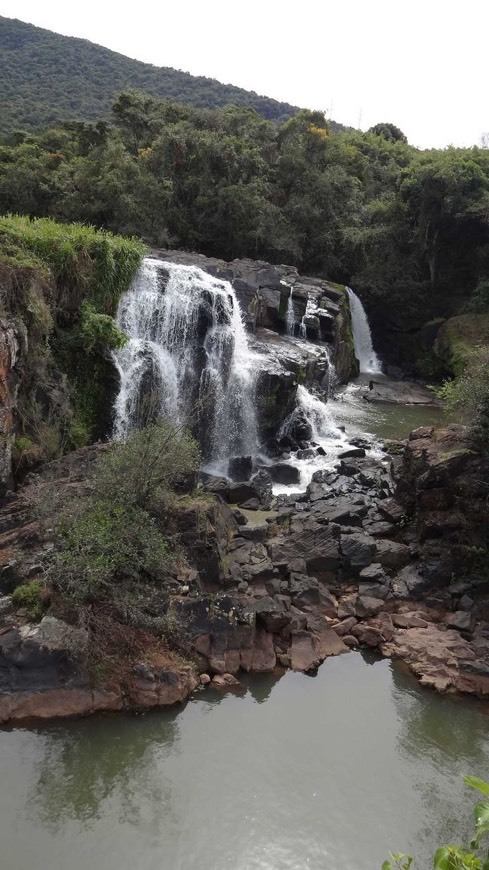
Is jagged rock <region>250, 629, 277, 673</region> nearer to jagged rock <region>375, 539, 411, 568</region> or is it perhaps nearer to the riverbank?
the riverbank

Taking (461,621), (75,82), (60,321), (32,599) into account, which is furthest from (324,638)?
(75,82)

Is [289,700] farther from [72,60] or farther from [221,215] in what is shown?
[72,60]

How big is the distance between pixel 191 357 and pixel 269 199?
731 inches

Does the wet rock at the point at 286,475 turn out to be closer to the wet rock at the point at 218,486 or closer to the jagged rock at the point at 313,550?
the wet rock at the point at 218,486

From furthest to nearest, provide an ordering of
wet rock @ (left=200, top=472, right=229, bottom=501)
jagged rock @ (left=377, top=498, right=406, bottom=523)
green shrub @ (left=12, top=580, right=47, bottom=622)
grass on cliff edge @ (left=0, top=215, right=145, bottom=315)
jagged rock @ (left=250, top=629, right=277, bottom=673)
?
wet rock @ (left=200, top=472, right=229, bottom=501) → grass on cliff edge @ (left=0, top=215, right=145, bottom=315) → jagged rock @ (left=377, top=498, right=406, bottom=523) → jagged rock @ (left=250, top=629, right=277, bottom=673) → green shrub @ (left=12, top=580, right=47, bottom=622)

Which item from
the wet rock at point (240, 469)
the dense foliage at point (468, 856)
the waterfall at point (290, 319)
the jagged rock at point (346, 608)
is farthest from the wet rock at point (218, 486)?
the dense foliage at point (468, 856)

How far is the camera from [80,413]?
16094 millimetres

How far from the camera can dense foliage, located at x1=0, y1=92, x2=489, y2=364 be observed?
92.8ft

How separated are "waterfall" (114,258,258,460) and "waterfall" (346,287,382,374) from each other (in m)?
12.9

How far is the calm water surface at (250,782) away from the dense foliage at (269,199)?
23.3m

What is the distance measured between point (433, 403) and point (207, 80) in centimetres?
7031

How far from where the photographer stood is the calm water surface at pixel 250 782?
716 centimetres

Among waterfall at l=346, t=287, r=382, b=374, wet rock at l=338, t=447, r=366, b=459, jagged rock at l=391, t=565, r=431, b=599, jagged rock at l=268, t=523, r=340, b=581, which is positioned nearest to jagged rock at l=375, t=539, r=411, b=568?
jagged rock at l=391, t=565, r=431, b=599

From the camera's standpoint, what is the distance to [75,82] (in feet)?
223
